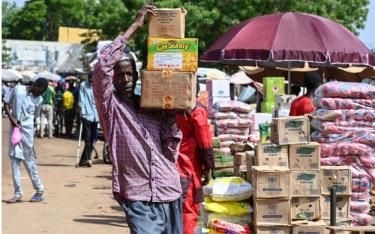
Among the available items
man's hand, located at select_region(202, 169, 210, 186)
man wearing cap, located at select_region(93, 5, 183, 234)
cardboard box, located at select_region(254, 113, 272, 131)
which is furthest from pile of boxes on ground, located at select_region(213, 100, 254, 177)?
man wearing cap, located at select_region(93, 5, 183, 234)

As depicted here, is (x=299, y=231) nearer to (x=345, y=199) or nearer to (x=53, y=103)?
(x=345, y=199)

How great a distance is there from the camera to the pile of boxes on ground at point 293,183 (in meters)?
7.26

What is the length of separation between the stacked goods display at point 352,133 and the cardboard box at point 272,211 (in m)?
0.93

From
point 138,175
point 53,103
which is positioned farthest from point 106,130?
point 53,103

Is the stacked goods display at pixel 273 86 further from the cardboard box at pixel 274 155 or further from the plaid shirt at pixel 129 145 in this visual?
the plaid shirt at pixel 129 145

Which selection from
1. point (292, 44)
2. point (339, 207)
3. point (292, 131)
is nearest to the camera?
point (292, 131)

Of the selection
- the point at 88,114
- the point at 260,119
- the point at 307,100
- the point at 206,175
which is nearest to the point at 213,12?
the point at 88,114

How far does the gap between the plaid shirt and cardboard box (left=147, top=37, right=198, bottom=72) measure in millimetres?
287

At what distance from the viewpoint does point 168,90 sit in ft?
16.1

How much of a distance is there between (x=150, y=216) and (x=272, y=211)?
2742mm

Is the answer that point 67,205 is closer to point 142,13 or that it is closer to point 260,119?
point 260,119

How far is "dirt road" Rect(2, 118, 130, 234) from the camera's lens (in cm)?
931

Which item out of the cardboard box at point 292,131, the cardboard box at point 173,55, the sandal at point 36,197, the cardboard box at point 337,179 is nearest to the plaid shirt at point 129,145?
the cardboard box at point 173,55

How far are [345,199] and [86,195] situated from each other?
18.3 feet
